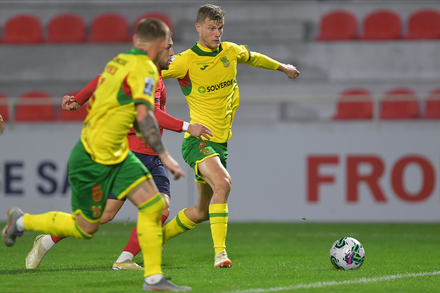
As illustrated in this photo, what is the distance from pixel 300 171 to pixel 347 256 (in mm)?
5344

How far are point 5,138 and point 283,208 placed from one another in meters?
4.96

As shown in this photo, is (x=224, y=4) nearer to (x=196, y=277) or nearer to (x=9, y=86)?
(x=9, y=86)

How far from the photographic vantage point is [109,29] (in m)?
14.8

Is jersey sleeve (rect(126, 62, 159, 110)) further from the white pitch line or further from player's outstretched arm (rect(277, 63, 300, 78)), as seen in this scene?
player's outstretched arm (rect(277, 63, 300, 78))

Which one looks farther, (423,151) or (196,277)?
(423,151)

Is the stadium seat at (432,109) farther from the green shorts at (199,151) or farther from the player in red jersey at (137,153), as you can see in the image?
the player in red jersey at (137,153)

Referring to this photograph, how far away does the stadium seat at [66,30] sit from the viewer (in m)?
14.7

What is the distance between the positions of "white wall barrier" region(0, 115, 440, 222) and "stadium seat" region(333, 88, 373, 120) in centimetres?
27

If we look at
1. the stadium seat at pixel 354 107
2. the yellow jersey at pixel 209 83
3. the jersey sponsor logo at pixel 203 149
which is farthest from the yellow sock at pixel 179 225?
the stadium seat at pixel 354 107

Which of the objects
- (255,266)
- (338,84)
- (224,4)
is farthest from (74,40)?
(255,266)

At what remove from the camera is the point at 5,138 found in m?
10.9

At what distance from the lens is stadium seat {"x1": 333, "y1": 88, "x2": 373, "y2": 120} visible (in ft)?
35.2

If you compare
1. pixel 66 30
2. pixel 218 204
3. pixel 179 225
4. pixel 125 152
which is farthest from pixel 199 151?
pixel 66 30

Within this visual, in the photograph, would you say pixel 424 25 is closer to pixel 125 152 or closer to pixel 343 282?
pixel 343 282
